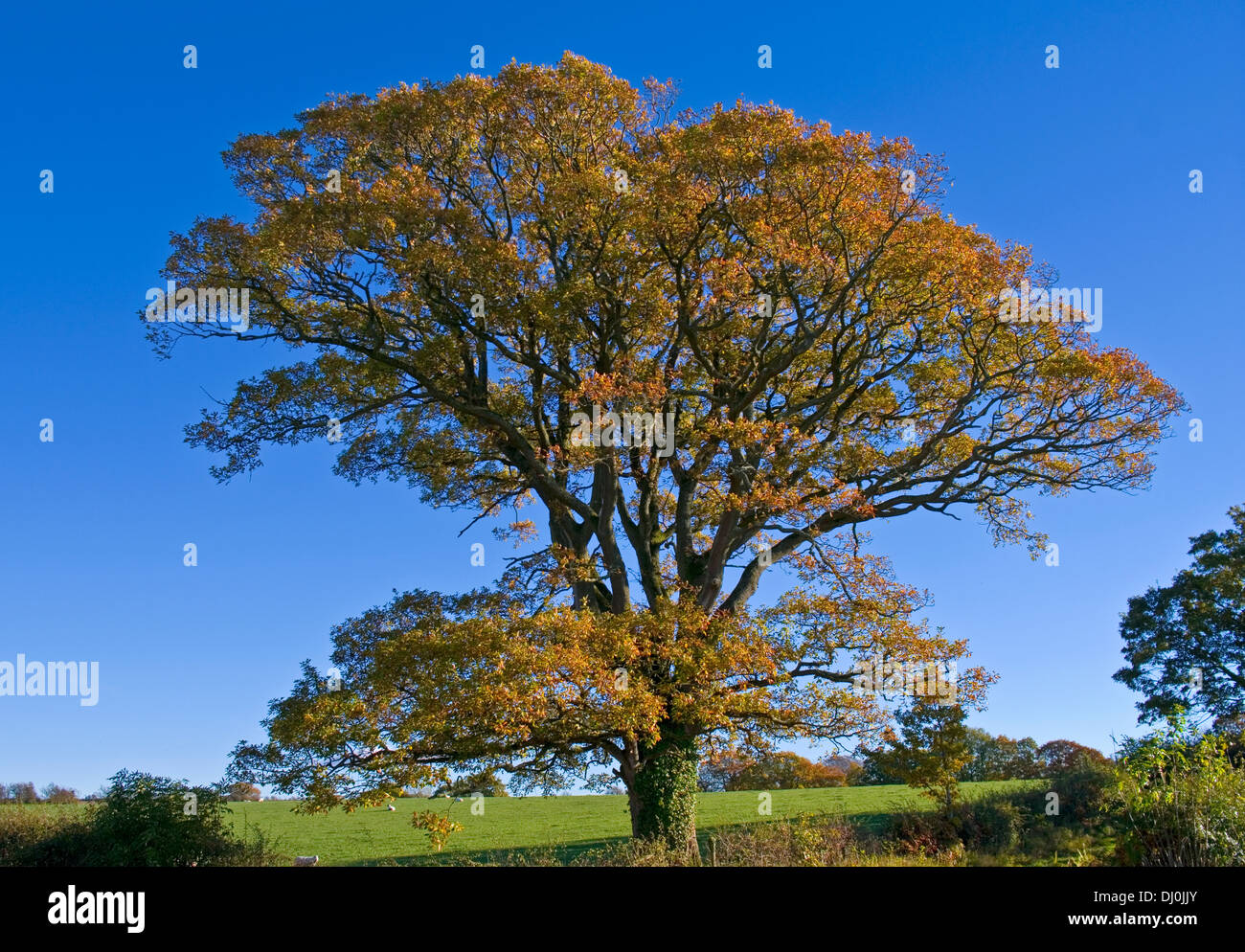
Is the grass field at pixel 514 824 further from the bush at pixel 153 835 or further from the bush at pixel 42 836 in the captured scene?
the bush at pixel 153 835

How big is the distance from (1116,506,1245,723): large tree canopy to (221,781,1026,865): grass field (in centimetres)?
861

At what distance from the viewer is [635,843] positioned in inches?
592

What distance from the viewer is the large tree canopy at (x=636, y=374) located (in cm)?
1623

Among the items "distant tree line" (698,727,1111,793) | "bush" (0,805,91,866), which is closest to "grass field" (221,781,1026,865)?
"distant tree line" (698,727,1111,793)

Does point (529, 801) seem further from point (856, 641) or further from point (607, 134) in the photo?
point (607, 134)

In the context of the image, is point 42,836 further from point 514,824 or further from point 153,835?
point 514,824

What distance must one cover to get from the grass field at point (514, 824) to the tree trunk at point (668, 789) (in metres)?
3.25

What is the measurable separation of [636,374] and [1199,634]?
24.6 meters

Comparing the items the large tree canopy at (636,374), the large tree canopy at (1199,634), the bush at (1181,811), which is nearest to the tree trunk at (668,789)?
the large tree canopy at (636,374)

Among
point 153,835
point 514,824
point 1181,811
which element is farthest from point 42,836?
point 1181,811

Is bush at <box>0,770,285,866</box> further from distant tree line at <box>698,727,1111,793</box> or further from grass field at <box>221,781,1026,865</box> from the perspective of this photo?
distant tree line at <box>698,727,1111,793</box>

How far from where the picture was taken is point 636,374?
58.2ft
